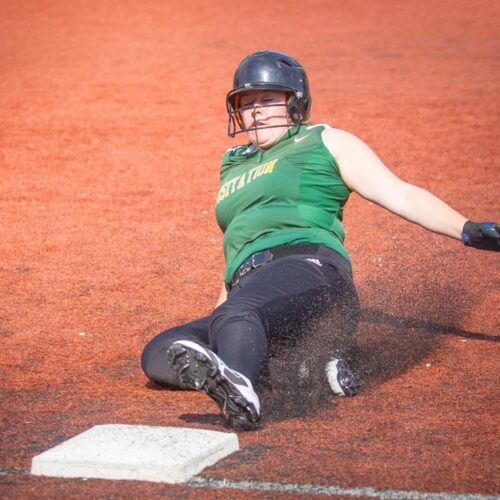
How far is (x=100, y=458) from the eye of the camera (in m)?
3.26

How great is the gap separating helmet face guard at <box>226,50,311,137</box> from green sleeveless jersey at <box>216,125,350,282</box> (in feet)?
0.48

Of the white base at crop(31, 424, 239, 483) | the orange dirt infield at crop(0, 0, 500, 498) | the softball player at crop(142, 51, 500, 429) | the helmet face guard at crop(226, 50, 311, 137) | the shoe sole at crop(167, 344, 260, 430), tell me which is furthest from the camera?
the helmet face guard at crop(226, 50, 311, 137)

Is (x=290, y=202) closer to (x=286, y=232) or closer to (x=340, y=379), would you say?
(x=286, y=232)

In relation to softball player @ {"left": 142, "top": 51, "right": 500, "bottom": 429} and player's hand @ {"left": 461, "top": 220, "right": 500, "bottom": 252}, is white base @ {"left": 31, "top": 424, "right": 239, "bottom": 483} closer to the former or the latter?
softball player @ {"left": 142, "top": 51, "right": 500, "bottom": 429}

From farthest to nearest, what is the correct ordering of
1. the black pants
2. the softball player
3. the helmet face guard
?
the helmet face guard < the softball player < the black pants

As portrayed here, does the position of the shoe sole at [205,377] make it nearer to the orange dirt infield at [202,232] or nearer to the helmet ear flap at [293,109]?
A: the orange dirt infield at [202,232]

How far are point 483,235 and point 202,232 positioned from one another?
14.4ft

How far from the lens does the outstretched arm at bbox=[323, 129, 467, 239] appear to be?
395 cm

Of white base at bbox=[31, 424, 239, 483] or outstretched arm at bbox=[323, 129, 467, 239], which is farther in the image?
outstretched arm at bbox=[323, 129, 467, 239]

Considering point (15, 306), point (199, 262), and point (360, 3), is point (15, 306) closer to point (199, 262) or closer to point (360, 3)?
point (199, 262)

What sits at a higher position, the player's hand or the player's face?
the player's face

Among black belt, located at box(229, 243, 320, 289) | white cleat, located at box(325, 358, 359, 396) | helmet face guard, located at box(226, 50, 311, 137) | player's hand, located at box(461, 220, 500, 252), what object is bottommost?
white cleat, located at box(325, 358, 359, 396)

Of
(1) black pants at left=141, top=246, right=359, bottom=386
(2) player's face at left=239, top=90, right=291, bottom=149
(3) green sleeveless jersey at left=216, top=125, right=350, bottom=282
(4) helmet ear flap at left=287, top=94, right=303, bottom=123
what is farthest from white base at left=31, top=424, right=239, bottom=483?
(4) helmet ear flap at left=287, top=94, right=303, bottom=123

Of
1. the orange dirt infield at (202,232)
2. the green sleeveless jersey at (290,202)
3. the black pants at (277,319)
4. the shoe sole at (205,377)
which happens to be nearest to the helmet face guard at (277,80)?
the green sleeveless jersey at (290,202)
